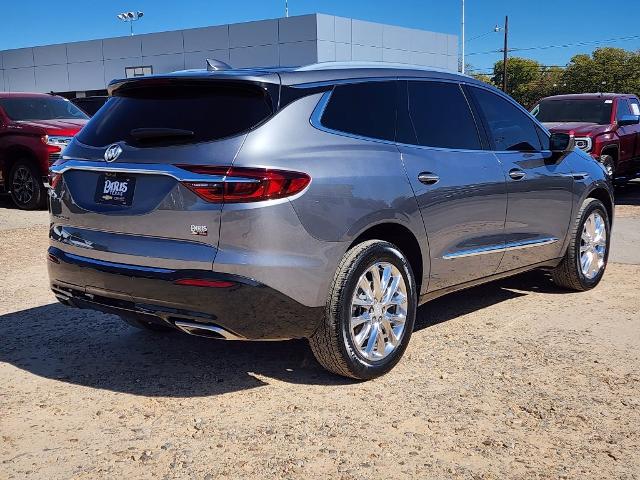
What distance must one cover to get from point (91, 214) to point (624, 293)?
175 inches

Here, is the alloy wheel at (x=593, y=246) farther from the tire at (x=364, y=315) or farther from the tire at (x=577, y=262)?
the tire at (x=364, y=315)

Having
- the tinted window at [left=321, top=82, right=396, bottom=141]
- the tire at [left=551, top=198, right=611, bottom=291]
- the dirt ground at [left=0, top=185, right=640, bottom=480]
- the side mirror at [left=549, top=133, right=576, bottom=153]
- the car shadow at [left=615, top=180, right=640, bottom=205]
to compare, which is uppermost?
the tinted window at [left=321, top=82, right=396, bottom=141]

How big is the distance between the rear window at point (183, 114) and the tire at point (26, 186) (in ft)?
28.8

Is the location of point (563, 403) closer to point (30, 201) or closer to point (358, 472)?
point (358, 472)

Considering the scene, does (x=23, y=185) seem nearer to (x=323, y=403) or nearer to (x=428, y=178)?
(x=428, y=178)

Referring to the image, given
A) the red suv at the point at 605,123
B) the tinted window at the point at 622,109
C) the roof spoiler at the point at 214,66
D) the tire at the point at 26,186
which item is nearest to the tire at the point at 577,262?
the roof spoiler at the point at 214,66

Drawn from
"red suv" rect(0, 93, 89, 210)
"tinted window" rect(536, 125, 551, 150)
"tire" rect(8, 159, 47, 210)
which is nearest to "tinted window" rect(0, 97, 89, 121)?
"red suv" rect(0, 93, 89, 210)

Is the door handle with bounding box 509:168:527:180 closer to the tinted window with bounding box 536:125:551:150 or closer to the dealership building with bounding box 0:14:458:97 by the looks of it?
the tinted window with bounding box 536:125:551:150

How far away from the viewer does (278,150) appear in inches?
147

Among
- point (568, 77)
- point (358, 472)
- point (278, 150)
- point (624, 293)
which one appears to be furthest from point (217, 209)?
point (568, 77)

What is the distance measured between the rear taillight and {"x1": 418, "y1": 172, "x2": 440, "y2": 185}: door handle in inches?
43.7

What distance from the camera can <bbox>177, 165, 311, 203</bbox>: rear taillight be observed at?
11.8 ft

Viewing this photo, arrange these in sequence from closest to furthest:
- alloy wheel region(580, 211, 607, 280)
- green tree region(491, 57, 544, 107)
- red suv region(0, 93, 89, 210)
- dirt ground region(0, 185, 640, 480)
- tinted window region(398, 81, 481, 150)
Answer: dirt ground region(0, 185, 640, 480), tinted window region(398, 81, 481, 150), alloy wheel region(580, 211, 607, 280), red suv region(0, 93, 89, 210), green tree region(491, 57, 544, 107)

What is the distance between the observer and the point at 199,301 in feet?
12.0
